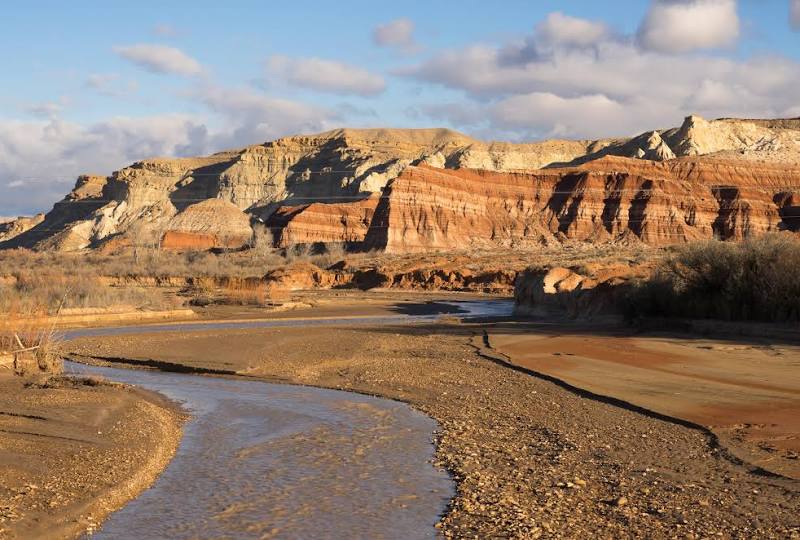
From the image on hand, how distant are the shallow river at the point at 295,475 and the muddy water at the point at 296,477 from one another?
1cm

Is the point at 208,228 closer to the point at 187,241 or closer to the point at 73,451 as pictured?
the point at 187,241

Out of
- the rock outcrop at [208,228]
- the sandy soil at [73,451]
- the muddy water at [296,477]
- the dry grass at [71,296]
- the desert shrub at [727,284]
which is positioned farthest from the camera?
the rock outcrop at [208,228]

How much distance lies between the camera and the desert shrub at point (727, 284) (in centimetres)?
2409

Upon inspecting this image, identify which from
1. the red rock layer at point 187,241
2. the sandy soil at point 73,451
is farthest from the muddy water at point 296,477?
the red rock layer at point 187,241

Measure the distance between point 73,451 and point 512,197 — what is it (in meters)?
99.4

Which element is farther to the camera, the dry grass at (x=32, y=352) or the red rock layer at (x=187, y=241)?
the red rock layer at (x=187, y=241)

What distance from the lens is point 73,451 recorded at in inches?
404

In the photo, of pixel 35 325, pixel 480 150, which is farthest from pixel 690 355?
pixel 480 150

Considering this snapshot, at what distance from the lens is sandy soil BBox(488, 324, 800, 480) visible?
36.0 feet

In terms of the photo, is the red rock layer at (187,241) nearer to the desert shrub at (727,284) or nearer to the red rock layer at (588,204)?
the red rock layer at (588,204)

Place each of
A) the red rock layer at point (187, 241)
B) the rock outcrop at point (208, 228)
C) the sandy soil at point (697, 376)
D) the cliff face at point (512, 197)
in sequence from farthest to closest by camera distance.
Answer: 1. the rock outcrop at point (208, 228)
2. the red rock layer at point (187, 241)
3. the cliff face at point (512, 197)
4. the sandy soil at point (697, 376)

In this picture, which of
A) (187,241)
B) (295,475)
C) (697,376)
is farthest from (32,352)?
(187,241)

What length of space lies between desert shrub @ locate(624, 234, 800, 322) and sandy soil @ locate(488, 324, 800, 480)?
86.2 inches

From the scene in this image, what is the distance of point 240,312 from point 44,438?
3256cm
